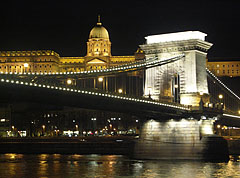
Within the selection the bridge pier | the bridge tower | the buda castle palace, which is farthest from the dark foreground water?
the buda castle palace

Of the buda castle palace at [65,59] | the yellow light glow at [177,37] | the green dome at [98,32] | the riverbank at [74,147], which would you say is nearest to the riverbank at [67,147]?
the riverbank at [74,147]

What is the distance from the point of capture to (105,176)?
48562 mm

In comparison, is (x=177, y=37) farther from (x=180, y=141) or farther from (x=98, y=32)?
(x=98, y=32)

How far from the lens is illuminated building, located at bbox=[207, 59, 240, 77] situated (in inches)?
7682

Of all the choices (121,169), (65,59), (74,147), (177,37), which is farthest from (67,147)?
(65,59)

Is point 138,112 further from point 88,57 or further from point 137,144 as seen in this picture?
A: point 88,57

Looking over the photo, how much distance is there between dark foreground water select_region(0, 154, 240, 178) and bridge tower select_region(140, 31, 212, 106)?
7.70 m

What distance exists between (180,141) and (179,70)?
7.82m

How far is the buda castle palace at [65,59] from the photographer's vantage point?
185 metres

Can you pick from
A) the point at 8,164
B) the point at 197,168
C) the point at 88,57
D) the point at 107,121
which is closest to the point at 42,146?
the point at 8,164

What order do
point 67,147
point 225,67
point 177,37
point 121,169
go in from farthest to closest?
point 225,67 → point 67,147 → point 177,37 → point 121,169

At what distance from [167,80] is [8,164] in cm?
1779

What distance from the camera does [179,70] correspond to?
62406 millimetres

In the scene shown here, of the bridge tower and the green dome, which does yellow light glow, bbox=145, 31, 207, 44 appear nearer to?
the bridge tower
